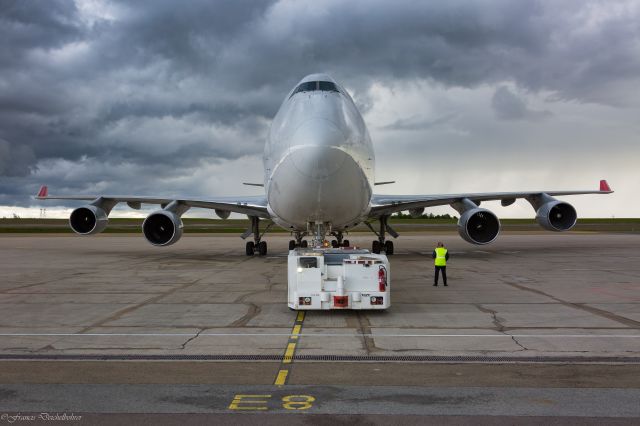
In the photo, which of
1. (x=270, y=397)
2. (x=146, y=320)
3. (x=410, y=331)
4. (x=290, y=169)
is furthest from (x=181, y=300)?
(x=270, y=397)

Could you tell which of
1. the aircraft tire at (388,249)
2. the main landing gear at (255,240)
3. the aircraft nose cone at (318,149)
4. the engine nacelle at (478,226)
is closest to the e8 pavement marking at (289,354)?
the aircraft nose cone at (318,149)

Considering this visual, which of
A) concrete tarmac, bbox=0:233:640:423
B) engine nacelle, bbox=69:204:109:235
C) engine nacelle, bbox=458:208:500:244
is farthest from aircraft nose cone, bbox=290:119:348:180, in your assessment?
engine nacelle, bbox=69:204:109:235

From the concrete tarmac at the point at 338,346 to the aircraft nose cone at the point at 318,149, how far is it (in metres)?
2.74

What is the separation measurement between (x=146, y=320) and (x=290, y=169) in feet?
14.2

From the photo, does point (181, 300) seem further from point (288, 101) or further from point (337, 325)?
point (288, 101)

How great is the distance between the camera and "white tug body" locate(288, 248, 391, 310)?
343 inches

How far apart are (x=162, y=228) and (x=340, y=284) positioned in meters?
12.4

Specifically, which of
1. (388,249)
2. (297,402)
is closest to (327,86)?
(297,402)

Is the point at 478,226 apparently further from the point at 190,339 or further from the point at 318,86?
the point at 190,339

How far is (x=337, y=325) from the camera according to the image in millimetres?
8070

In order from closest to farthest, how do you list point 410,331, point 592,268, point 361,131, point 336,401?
point 336,401 → point 410,331 → point 361,131 → point 592,268

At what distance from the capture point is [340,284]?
870cm

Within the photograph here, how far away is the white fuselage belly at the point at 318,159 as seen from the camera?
1080cm

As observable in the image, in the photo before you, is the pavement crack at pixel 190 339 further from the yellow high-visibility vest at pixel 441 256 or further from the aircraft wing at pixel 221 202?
the aircraft wing at pixel 221 202
